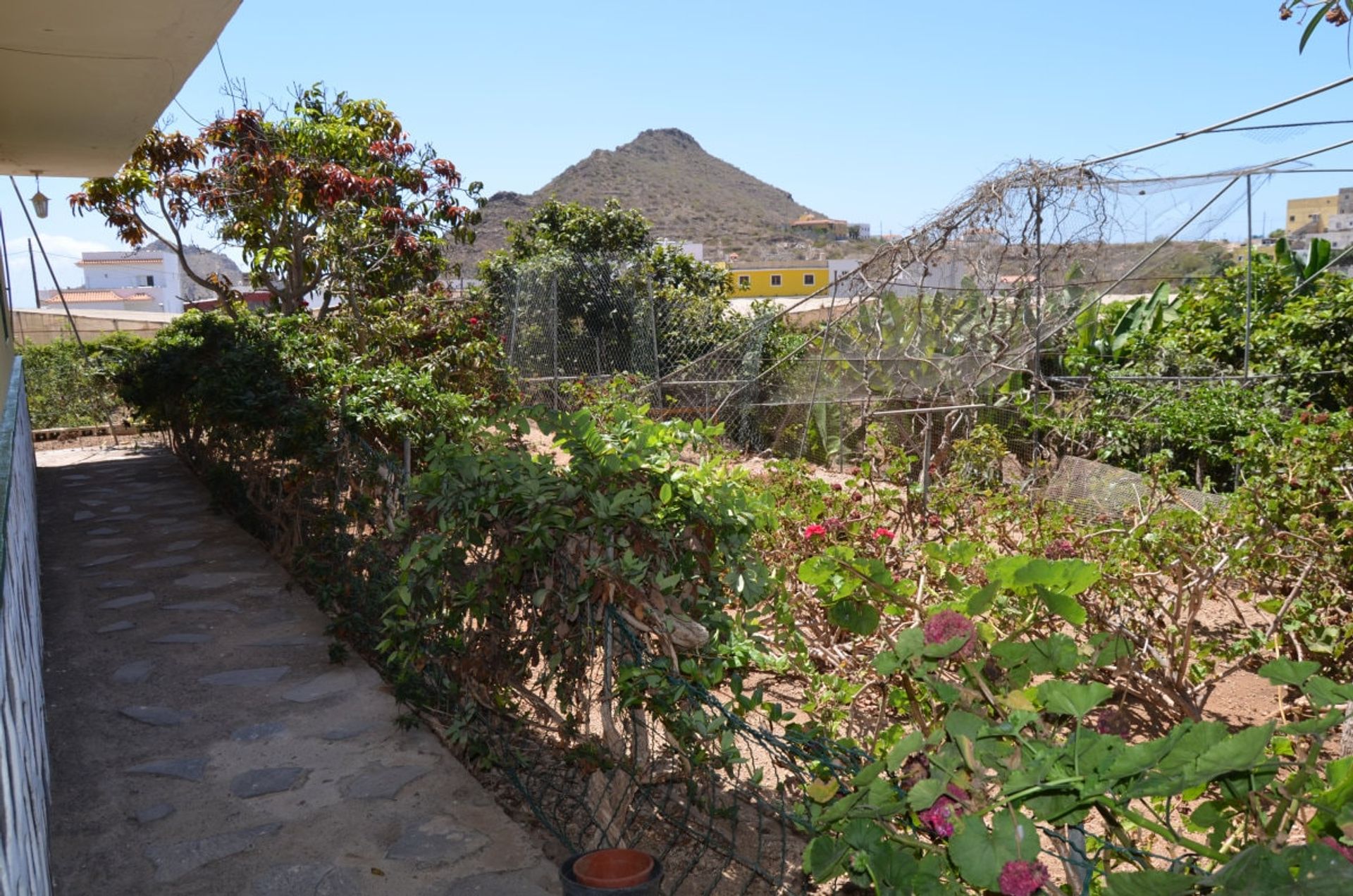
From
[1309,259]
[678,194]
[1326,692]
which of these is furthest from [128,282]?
[1326,692]

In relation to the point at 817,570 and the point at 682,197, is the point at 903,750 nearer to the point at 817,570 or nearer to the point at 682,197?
the point at 817,570

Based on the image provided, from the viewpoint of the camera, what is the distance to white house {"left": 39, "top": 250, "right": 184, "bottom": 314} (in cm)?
5125

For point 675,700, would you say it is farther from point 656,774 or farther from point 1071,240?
point 1071,240

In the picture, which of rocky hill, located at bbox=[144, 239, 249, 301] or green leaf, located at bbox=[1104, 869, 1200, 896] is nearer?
green leaf, located at bbox=[1104, 869, 1200, 896]

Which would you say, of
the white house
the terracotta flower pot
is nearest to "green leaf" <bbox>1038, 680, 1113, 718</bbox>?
the terracotta flower pot

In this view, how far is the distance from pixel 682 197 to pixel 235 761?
62870mm

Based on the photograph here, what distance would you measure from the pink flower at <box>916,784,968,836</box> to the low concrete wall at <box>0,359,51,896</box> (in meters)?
1.47

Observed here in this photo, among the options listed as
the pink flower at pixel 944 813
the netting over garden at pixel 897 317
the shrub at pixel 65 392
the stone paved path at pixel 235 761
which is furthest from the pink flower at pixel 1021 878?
the shrub at pixel 65 392

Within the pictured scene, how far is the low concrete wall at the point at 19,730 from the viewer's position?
69.5 inches

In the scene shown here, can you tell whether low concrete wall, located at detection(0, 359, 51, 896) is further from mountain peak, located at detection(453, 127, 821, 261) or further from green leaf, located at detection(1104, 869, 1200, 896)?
mountain peak, located at detection(453, 127, 821, 261)

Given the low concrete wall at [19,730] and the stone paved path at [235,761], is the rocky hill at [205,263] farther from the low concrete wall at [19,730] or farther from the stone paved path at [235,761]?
the low concrete wall at [19,730]

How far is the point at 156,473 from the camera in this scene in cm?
984

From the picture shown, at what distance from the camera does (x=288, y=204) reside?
32.3ft

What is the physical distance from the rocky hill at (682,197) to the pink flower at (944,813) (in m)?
50.8
